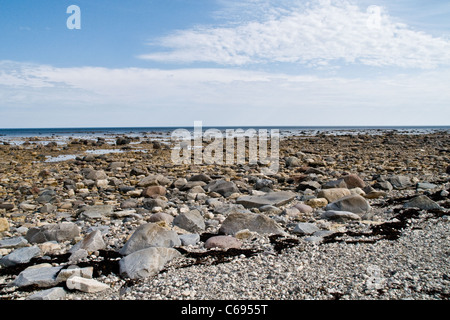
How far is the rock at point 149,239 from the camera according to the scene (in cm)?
517

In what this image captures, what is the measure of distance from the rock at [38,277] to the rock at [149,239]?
0.97 metres

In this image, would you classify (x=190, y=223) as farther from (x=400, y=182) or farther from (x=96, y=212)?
(x=400, y=182)

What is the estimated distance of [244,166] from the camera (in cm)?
1486

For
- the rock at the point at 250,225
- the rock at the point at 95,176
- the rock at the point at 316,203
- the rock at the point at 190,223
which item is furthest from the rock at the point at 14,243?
the rock at the point at 95,176

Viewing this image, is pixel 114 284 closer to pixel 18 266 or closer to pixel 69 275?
pixel 69 275

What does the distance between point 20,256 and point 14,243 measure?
0.71 metres

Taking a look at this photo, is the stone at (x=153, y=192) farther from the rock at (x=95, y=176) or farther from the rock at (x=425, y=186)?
the rock at (x=425, y=186)

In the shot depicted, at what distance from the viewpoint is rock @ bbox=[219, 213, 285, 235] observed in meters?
5.97

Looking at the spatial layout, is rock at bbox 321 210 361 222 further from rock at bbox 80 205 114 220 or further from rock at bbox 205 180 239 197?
rock at bbox 80 205 114 220

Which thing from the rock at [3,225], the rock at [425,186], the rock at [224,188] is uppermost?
the rock at [425,186]

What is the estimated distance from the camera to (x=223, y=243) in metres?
5.38

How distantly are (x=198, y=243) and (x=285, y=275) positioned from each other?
1.79m

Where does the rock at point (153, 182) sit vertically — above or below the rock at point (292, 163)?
below

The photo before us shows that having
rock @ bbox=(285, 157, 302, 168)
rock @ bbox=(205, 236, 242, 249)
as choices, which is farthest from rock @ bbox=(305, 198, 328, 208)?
rock @ bbox=(285, 157, 302, 168)
